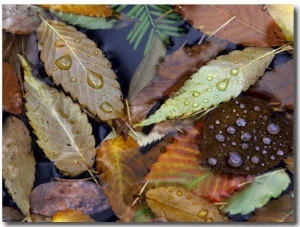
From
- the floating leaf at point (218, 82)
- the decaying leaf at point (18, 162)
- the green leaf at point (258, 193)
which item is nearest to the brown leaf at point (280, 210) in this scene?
the green leaf at point (258, 193)

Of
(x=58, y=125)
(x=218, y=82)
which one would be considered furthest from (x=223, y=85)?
(x=58, y=125)

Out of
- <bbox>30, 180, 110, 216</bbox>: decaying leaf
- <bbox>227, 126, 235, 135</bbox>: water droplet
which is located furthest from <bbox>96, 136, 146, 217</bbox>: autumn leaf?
<bbox>227, 126, 235, 135</bbox>: water droplet

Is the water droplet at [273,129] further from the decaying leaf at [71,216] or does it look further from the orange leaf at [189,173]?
the decaying leaf at [71,216]

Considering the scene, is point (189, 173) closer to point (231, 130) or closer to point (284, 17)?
point (231, 130)
